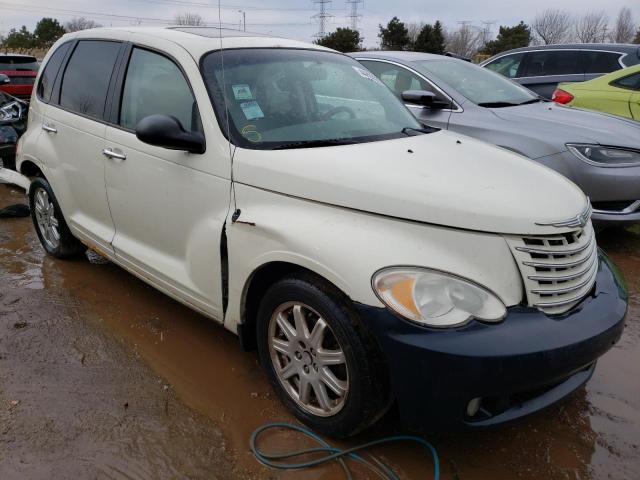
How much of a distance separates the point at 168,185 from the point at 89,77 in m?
1.41

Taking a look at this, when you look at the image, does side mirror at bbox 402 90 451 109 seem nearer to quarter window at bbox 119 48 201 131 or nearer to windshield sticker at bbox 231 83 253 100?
windshield sticker at bbox 231 83 253 100

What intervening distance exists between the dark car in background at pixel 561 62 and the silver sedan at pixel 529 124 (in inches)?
127

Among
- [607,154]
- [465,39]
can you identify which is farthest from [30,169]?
[465,39]

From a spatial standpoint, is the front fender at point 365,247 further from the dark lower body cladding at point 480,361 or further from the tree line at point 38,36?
the tree line at point 38,36

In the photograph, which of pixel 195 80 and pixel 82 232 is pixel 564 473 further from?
pixel 82 232

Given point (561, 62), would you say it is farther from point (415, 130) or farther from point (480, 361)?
point (480, 361)

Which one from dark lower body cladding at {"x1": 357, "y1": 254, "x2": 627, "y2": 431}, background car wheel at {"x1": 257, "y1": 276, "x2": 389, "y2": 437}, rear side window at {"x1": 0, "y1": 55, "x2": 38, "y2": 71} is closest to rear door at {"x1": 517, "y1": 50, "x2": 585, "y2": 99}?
dark lower body cladding at {"x1": 357, "y1": 254, "x2": 627, "y2": 431}

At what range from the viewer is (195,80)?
302 cm

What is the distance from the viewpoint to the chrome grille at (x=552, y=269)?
223 cm

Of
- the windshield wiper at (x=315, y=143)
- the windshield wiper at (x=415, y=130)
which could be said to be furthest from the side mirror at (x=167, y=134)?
the windshield wiper at (x=415, y=130)

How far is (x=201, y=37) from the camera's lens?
3268 mm

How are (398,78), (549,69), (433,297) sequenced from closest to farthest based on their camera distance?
(433,297), (398,78), (549,69)

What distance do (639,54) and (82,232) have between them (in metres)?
7.98

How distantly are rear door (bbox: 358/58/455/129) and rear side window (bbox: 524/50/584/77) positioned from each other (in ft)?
13.8
